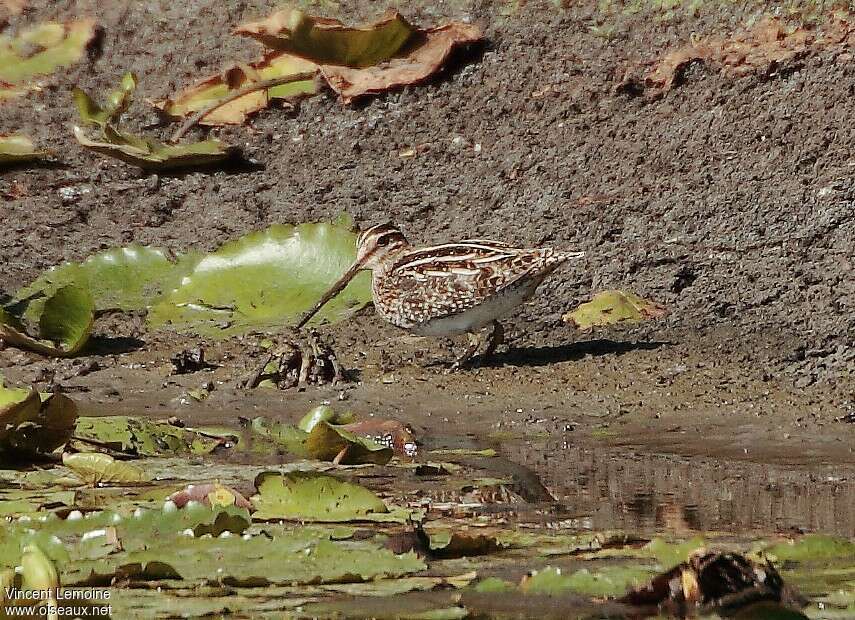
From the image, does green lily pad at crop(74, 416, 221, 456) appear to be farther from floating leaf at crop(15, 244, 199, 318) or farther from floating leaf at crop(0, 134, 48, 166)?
floating leaf at crop(0, 134, 48, 166)

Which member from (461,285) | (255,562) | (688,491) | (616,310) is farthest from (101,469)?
(616,310)

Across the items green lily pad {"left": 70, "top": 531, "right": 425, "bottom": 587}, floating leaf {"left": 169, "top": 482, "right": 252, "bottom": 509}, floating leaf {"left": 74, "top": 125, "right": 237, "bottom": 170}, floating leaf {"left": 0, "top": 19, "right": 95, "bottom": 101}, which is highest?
floating leaf {"left": 0, "top": 19, "right": 95, "bottom": 101}

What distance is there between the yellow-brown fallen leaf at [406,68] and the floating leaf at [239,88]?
28cm

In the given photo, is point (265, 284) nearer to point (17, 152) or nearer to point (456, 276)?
point (456, 276)

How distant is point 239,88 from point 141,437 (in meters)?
5.32

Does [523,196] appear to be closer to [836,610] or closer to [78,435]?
[78,435]

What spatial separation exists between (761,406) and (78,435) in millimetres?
2599

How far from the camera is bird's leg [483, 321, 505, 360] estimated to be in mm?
7852

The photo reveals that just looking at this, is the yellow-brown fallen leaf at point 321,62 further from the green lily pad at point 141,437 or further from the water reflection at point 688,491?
the water reflection at point 688,491

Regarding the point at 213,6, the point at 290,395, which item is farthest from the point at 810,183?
the point at 213,6

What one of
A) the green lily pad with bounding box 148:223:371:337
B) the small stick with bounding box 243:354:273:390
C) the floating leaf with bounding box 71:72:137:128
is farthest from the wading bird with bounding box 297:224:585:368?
the floating leaf with bounding box 71:72:137:128

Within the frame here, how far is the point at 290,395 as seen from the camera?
24.2ft

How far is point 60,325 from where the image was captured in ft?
26.4

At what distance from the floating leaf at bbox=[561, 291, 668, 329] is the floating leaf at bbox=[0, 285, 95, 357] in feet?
7.53
